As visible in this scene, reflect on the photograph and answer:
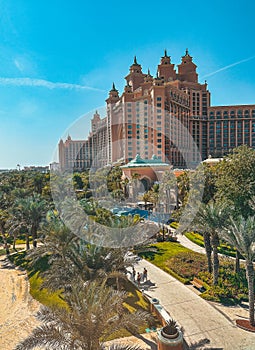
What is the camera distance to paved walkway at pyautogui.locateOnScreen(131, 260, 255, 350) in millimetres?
10422

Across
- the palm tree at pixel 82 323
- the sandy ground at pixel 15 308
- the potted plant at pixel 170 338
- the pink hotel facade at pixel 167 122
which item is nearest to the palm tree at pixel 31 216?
the sandy ground at pixel 15 308

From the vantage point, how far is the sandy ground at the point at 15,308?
1241cm

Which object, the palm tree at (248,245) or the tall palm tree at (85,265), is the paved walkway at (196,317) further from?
the tall palm tree at (85,265)

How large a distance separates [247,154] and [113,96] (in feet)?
255

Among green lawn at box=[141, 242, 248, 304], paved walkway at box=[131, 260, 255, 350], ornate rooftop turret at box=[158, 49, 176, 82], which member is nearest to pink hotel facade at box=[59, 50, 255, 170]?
ornate rooftop turret at box=[158, 49, 176, 82]

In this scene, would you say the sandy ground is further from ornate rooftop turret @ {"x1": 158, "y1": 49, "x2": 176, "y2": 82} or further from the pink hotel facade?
ornate rooftop turret @ {"x1": 158, "y1": 49, "x2": 176, "y2": 82}

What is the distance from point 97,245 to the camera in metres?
14.5

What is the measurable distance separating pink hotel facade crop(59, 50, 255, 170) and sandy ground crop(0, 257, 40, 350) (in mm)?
56805

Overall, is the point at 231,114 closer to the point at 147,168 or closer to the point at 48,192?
the point at 147,168

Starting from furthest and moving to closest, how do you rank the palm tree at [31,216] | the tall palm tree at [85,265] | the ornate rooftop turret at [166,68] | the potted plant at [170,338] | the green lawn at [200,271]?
the ornate rooftop turret at [166,68] < the palm tree at [31,216] < the green lawn at [200,271] < the tall palm tree at [85,265] < the potted plant at [170,338]

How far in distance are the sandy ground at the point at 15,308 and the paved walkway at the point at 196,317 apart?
624 cm

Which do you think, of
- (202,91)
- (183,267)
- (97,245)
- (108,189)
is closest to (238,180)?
(183,267)

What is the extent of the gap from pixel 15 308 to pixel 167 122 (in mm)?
65928

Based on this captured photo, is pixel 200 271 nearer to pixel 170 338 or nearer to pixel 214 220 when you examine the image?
pixel 214 220
